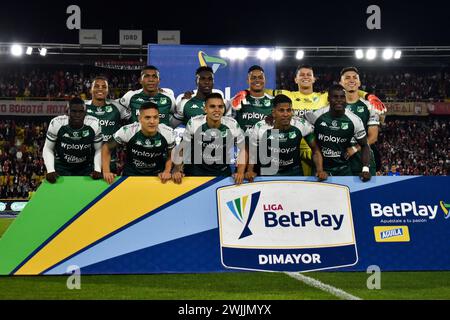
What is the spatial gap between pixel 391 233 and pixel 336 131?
159 cm

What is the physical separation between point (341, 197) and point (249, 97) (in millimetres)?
2367

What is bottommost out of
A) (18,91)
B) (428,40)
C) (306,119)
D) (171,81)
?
(306,119)

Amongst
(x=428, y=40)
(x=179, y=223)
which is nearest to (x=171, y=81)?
(x=179, y=223)

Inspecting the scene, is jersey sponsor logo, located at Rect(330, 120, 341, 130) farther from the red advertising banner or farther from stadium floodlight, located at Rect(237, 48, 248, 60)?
the red advertising banner

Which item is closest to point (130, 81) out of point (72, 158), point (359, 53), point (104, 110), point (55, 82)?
point (55, 82)

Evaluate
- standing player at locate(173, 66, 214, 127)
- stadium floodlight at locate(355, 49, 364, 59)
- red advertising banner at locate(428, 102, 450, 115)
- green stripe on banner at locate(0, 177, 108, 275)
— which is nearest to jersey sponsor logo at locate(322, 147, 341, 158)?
standing player at locate(173, 66, 214, 127)

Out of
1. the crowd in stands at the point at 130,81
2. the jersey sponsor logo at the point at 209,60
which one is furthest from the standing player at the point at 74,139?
the crowd in stands at the point at 130,81

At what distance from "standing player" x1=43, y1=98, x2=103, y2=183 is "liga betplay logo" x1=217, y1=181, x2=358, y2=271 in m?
2.08

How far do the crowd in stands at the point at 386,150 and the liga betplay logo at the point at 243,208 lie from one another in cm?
2151

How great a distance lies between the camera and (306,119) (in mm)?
7871

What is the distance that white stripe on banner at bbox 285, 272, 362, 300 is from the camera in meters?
5.38

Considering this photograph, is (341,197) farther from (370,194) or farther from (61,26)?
(61,26)

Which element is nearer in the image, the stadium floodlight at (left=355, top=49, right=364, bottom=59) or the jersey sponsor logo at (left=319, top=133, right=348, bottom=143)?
the jersey sponsor logo at (left=319, top=133, right=348, bottom=143)

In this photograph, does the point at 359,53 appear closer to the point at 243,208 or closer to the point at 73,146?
the point at 73,146
